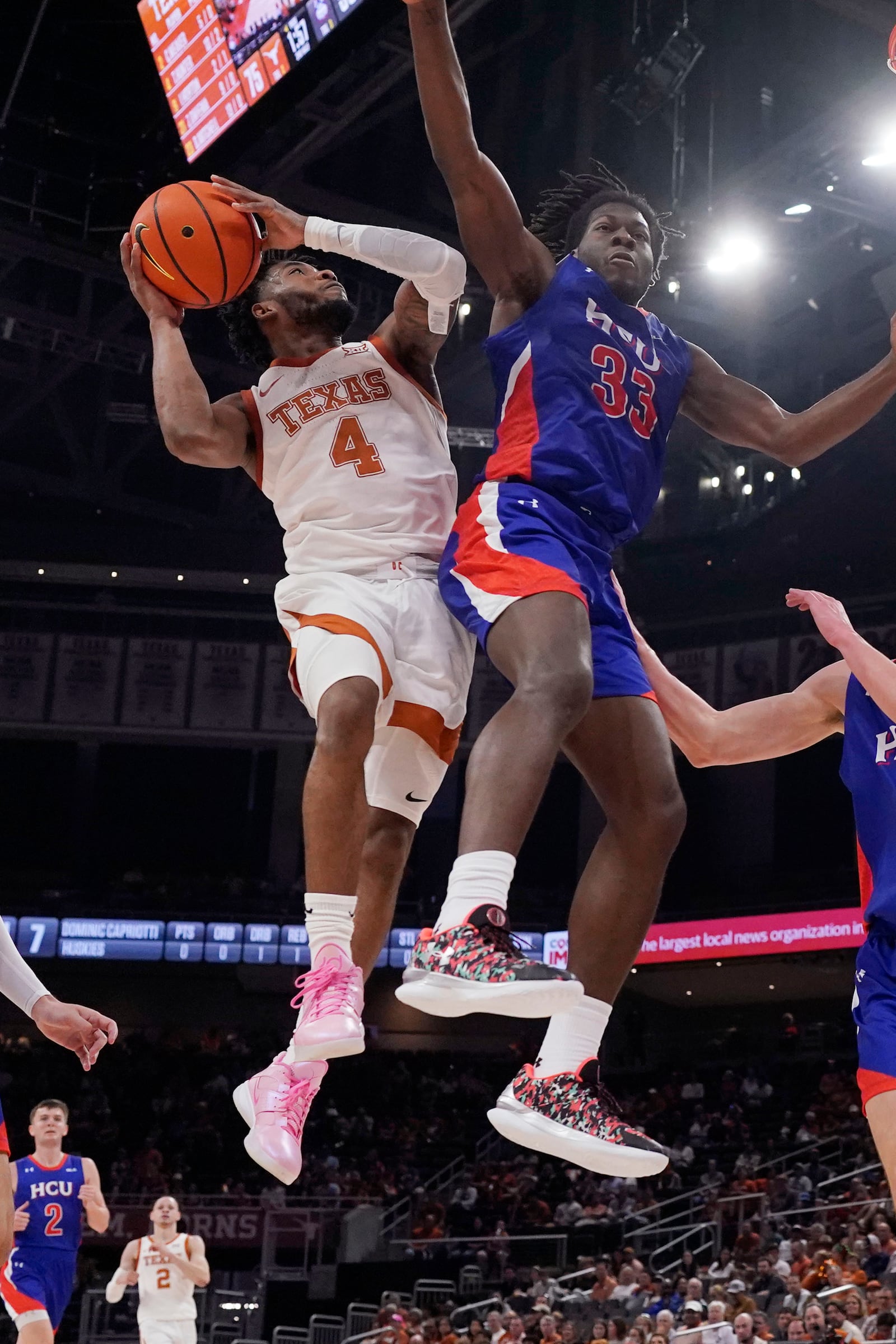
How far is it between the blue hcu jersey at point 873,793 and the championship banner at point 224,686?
67.7 feet

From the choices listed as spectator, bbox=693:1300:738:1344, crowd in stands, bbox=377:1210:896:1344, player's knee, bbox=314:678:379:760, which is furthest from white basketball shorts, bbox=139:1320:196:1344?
player's knee, bbox=314:678:379:760

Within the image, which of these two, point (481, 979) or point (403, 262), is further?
point (403, 262)

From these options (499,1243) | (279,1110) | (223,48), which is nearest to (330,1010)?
(279,1110)

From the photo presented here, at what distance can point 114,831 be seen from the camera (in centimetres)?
2830

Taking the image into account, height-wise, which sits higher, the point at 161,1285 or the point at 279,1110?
the point at 279,1110

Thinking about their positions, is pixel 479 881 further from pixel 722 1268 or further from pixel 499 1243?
pixel 499 1243

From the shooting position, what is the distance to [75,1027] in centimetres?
473

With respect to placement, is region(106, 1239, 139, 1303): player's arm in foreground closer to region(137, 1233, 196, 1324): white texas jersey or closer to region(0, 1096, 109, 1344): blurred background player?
region(137, 1233, 196, 1324): white texas jersey

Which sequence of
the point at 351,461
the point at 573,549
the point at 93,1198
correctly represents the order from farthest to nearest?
1. the point at 93,1198
2. the point at 351,461
3. the point at 573,549

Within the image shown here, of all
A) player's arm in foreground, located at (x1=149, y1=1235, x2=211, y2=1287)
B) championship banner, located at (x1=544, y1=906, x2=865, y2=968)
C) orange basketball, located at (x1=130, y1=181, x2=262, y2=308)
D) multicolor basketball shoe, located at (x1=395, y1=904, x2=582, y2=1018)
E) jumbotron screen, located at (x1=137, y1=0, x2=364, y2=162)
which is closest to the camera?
multicolor basketball shoe, located at (x1=395, y1=904, x2=582, y2=1018)

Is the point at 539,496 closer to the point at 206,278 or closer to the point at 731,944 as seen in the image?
the point at 206,278

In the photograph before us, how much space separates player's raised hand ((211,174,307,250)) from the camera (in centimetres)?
464

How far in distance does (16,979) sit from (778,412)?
306 cm

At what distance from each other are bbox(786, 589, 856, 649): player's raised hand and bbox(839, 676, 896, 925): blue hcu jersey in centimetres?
30
